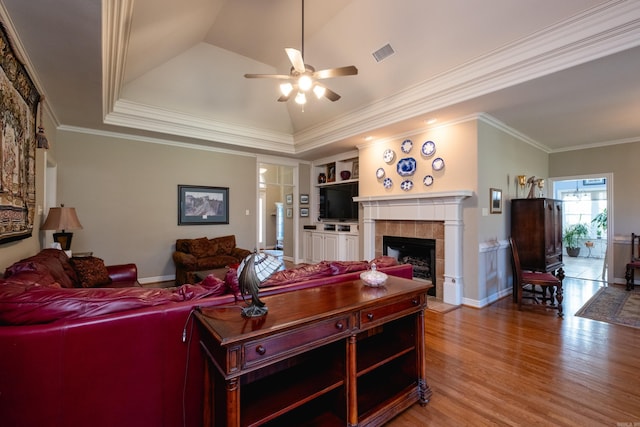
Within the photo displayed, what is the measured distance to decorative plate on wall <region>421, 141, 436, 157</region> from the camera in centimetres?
458

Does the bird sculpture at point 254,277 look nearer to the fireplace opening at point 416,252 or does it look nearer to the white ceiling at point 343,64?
the white ceiling at point 343,64

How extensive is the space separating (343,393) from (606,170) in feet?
22.5

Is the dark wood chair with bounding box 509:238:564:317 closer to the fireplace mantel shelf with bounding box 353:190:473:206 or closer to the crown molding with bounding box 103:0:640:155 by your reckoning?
the fireplace mantel shelf with bounding box 353:190:473:206

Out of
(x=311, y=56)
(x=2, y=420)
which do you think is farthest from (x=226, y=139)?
(x=2, y=420)

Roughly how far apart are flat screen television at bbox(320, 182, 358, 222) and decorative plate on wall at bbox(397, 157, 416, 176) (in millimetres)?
1489

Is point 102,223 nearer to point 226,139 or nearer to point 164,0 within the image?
point 226,139

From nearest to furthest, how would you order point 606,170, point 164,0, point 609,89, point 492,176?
point 164,0
point 609,89
point 492,176
point 606,170

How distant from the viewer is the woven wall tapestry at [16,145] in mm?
2139

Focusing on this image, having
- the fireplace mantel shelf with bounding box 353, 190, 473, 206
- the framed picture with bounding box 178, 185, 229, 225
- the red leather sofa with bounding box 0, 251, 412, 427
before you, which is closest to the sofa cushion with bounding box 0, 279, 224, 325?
the red leather sofa with bounding box 0, 251, 412, 427

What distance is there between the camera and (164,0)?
2.82 meters

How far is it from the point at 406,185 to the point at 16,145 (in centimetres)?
472

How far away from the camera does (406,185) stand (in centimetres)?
493

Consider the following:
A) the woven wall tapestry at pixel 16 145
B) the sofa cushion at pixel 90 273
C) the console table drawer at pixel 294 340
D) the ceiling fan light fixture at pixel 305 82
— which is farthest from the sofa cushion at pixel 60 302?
the ceiling fan light fixture at pixel 305 82

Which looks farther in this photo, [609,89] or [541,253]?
[541,253]
